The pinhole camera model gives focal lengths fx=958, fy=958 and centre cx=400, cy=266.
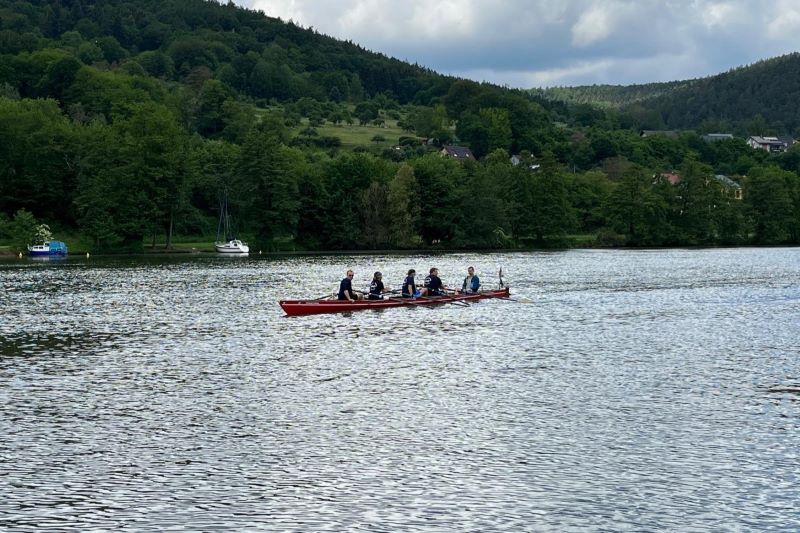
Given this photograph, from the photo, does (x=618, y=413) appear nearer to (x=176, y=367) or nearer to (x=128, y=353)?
(x=176, y=367)

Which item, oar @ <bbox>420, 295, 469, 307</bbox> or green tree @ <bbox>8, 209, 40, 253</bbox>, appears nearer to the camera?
oar @ <bbox>420, 295, 469, 307</bbox>

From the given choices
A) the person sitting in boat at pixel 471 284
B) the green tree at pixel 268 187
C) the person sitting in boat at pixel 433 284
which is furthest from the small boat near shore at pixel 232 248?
the person sitting in boat at pixel 433 284

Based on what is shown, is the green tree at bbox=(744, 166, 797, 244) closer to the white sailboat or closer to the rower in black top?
the white sailboat

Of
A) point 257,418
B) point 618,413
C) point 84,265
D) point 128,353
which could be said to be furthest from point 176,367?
point 84,265

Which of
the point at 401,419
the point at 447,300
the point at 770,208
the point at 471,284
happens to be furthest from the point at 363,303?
the point at 770,208

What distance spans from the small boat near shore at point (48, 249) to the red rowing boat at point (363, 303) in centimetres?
7885

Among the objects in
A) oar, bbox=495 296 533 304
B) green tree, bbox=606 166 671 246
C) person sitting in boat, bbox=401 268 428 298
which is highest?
green tree, bbox=606 166 671 246

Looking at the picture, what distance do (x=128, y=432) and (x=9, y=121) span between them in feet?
432

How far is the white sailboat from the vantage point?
136 metres

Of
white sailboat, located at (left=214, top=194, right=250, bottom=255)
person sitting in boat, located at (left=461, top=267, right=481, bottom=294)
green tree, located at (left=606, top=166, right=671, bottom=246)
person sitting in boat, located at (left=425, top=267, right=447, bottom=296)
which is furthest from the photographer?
green tree, located at (left=606, top=166, right=671, bottom=246)

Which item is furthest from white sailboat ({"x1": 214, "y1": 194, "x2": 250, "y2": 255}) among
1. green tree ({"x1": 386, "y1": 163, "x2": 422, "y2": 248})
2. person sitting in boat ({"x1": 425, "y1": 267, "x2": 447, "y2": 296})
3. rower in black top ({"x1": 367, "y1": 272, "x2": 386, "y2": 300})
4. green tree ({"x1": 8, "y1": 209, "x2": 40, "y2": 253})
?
rower in black top ({"x1": 367, "y1": 272, "x2": 386, "y2": 300})

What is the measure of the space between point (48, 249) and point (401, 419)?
10881 centimetres

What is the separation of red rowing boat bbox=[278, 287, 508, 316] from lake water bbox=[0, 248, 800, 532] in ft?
2.25

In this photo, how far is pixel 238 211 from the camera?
14862cm
